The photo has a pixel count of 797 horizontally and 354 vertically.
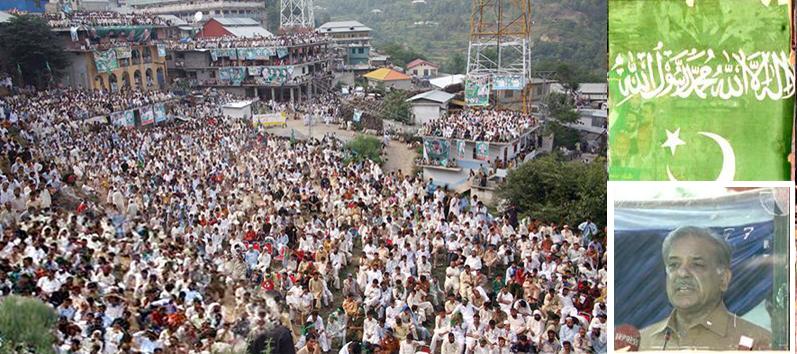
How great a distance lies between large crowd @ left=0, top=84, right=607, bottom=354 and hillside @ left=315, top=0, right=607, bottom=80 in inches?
Answer: 1161

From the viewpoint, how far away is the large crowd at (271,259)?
23.9 feet

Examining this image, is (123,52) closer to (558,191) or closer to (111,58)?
(111,58)

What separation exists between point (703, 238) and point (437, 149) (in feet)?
54.9

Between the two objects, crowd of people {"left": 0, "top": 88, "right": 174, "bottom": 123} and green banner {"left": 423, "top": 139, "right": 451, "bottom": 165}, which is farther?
green banner {"left": 423, "top": 139, "right": 451, "bottom": 165}

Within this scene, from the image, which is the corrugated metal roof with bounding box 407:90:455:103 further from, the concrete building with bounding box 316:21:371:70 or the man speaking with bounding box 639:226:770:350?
the man speaking with bounding box 639:226:770:350

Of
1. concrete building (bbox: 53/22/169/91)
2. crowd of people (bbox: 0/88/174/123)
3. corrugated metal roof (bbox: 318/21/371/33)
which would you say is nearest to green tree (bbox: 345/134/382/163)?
crowd of people (bbox: 0/88/174/123)

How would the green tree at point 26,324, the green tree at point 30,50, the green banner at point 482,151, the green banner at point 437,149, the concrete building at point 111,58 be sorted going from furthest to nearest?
the concrete building at point 111,58
the green tree at point 30,50
the green banner at point 437,149
the green banner at point 482,151
the green tree at point 26,324

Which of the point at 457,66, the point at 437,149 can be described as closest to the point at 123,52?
the point at 437,149

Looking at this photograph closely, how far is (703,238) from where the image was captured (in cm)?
395

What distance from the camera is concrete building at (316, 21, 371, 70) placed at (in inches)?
1906

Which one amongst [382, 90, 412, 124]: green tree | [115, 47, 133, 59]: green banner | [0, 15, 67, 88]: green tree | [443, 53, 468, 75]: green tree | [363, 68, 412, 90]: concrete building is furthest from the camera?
[443, 53, 468, 75]: green tree

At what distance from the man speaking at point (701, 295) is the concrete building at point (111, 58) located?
3052 cm

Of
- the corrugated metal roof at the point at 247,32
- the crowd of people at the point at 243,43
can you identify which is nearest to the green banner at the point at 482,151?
Result: the crowd of people at the point at 243,43

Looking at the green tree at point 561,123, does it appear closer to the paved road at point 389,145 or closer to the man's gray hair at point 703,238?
the paved road at point 389,145
